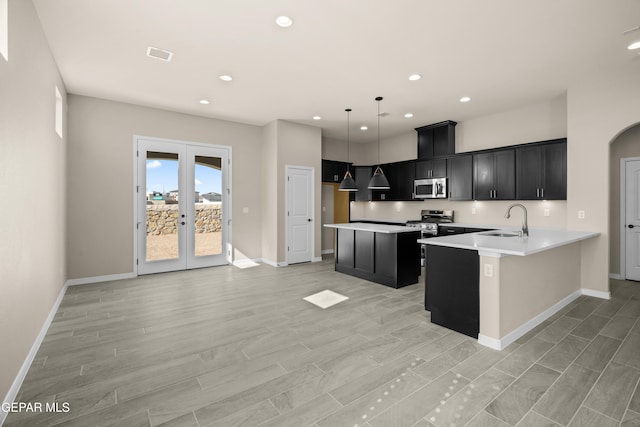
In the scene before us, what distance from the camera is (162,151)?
5762 mm

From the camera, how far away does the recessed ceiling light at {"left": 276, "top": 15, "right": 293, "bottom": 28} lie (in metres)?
2.95

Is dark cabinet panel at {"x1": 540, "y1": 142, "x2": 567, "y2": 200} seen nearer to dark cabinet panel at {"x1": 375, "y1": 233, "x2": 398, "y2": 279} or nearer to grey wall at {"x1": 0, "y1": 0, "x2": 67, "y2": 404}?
dark cabinet panel at {"x1": 375, "y1": 233, "x2": 398, "y2": 279}

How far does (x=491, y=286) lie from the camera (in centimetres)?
283

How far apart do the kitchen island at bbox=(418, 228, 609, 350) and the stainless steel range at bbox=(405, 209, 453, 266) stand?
2740mm

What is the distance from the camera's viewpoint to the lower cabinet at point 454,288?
9.72 feet

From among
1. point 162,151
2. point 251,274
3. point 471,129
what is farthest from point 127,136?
point 471,129

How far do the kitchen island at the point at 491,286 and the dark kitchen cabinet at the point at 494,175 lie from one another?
2139mm

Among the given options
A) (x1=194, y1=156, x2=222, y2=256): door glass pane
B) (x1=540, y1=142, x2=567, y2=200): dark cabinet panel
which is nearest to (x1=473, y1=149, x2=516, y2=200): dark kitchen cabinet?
(x1=540, y1=142, x2=567, y2=200): dark cabinet panel

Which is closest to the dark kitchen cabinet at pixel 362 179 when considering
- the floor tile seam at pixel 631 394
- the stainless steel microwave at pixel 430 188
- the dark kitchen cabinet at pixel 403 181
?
the dark kitchen cabinet at pixel 403 181

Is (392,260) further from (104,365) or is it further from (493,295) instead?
(104,365)

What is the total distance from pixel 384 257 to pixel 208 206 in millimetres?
3656

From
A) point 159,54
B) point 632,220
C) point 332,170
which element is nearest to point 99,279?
point 159,54

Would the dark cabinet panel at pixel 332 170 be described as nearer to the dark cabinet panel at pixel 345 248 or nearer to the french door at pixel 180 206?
the dark cabinet panel at pixel 345 248

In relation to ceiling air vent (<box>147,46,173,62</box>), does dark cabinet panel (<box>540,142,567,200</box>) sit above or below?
below
